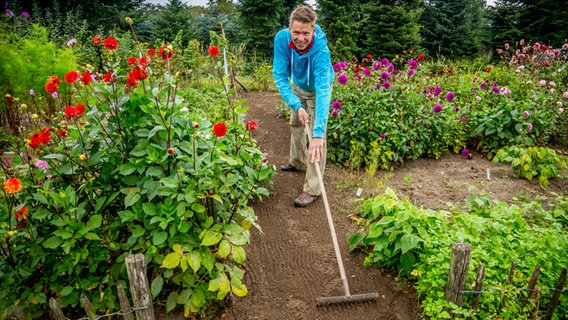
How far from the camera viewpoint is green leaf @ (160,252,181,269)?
6.33 ft

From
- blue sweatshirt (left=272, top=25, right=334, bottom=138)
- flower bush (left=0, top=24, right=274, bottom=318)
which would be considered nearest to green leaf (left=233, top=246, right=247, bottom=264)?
flower bush (left=0, top=24, right=274, bottom=318)

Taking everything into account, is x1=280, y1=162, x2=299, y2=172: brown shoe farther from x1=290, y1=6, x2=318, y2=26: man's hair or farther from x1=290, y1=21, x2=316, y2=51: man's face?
x1=290, y1=6, x2=318, y2=26: man's hair

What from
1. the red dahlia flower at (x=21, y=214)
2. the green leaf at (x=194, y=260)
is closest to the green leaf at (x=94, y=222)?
the red dahlia flower at (x=21, y=214)

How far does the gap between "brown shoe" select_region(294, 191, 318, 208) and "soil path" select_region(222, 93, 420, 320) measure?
0.06 metres

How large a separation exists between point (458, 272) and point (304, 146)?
243 centimetres

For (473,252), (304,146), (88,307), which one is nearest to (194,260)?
(88,307)

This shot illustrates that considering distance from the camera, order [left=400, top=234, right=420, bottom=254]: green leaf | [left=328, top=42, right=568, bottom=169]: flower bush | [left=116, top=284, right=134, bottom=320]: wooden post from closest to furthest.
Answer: [left=116, top=284, right=134, bottom=320]: wooden post → [left=400, top=234, right=420, bottom=254]: green leaf → [left=328, top=42, right=568, bottom=169]: flower bush

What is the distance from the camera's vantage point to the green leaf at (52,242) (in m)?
1.84

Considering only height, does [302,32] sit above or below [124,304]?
above

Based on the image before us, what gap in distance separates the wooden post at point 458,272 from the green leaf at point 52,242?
222 centimetres

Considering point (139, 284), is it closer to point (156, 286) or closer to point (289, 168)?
point (156, 286)

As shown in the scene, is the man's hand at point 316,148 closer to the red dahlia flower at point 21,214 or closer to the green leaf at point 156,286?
the green leaf at point 156,286

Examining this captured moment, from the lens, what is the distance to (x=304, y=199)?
12.1ft

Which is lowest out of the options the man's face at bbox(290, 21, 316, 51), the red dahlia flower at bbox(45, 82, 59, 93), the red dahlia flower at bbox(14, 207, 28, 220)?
the red dahlia flower at bbox(14, 207, 28, 220)
